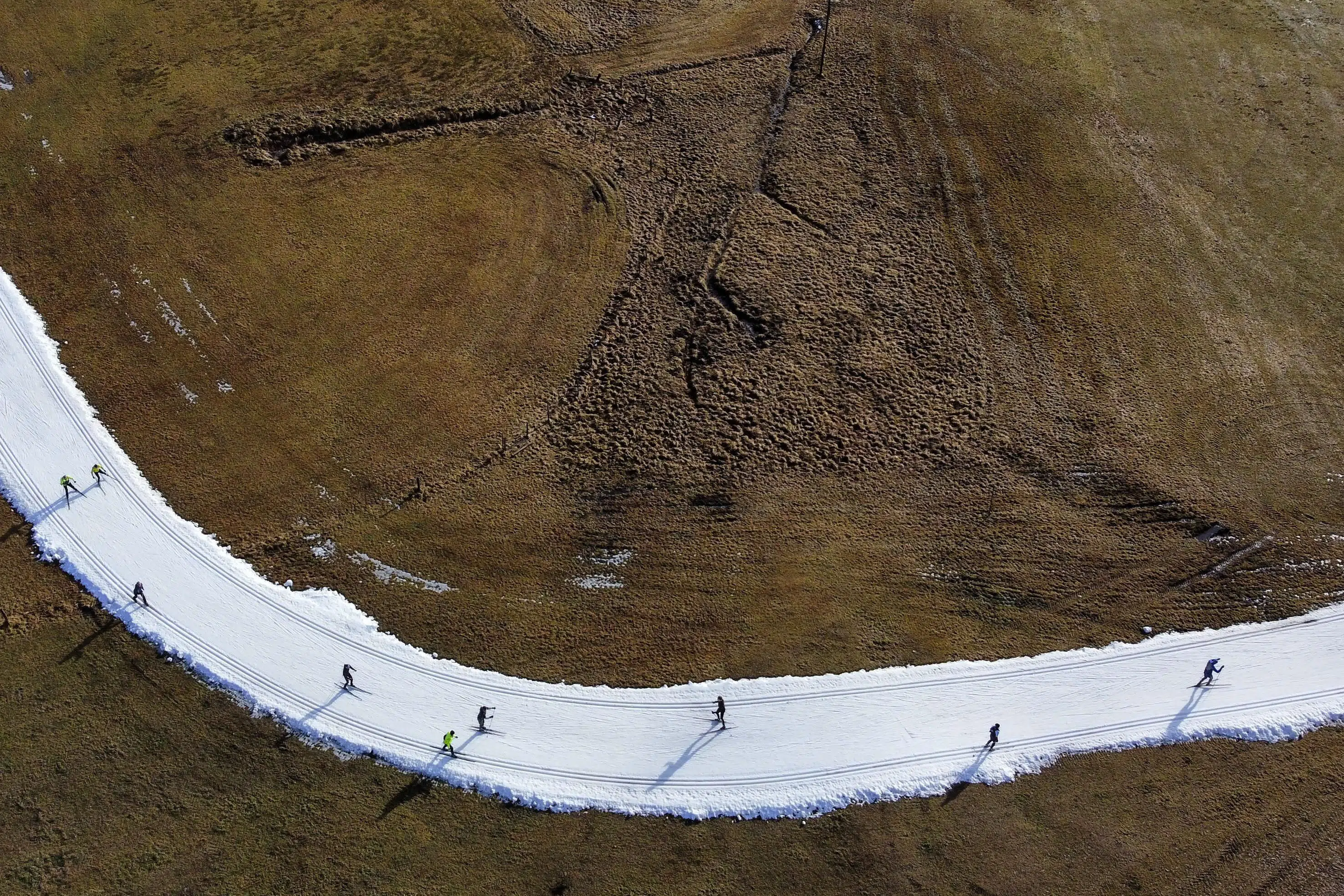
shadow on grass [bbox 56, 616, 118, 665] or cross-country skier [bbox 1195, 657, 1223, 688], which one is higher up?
cross-country skier [bbox 1195, 657, 1223, 688]

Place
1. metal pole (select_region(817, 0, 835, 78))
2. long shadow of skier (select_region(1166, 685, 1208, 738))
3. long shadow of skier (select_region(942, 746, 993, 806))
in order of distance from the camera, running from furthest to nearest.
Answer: metal pole (select_region(817, 0, 835, 78)) → long shadow of skier (select_region(1166, 685, 1208, 738)) → long shadow of skier (select_region(942, 746, 993, 806))

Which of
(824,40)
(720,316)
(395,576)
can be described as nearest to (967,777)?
(395,576)

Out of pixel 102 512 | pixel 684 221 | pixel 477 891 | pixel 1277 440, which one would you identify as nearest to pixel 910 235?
pixel 684 221

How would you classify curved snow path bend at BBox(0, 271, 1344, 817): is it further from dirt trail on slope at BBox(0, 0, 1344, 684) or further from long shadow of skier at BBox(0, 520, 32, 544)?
dirt trail on slope at BBox(0, 0, 1344, 684)

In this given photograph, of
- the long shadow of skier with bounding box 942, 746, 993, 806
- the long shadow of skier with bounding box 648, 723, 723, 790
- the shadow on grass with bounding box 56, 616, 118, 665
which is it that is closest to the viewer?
the long shadow of skier with bounding box 942, 746, 993, 806

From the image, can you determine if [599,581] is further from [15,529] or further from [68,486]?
[15,529]

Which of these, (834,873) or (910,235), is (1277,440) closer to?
(910,235)

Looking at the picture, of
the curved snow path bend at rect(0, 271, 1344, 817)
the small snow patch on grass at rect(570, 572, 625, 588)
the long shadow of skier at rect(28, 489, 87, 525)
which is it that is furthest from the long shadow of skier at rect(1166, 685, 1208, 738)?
the long shadow of skier at rect(28, 489, 87, 525)
